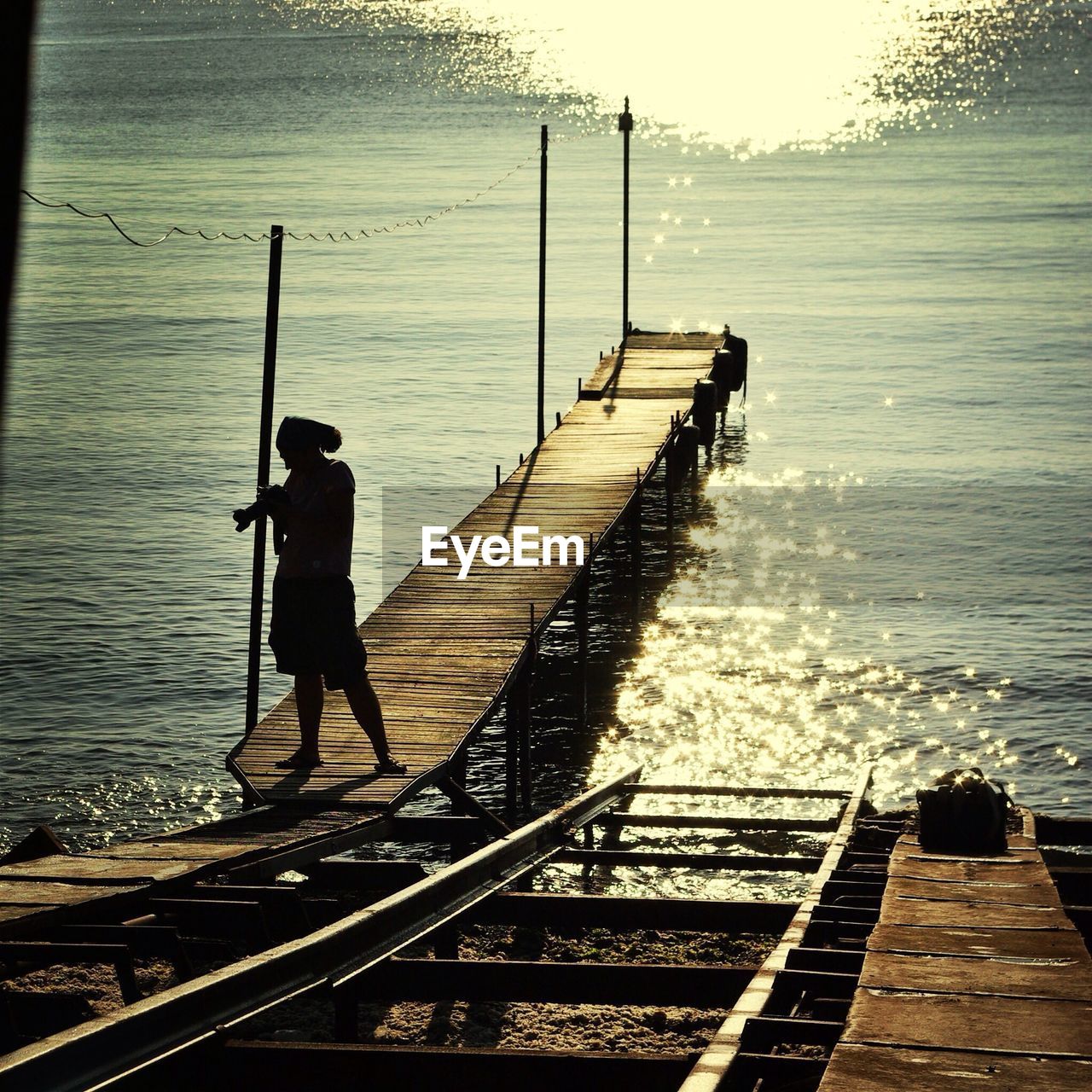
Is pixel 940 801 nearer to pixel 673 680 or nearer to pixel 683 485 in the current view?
pixel 673 680

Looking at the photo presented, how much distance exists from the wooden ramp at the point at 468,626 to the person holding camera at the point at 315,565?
0.86m

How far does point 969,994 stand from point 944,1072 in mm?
794

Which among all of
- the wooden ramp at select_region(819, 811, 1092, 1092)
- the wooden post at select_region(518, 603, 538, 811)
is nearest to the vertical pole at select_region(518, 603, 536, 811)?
Answer: the wooden post at select_region(518, 603, 538, 811)

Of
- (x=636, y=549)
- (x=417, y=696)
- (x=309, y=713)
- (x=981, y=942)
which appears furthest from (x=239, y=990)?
(x=636, y=549)

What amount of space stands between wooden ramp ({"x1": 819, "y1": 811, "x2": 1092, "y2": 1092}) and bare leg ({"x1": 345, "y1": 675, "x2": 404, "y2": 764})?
437cm

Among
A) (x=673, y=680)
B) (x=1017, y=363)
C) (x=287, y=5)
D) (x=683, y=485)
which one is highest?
(x=287, y=5)

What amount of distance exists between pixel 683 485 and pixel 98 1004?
22599mm

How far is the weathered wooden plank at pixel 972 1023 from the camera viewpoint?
401 centimetres

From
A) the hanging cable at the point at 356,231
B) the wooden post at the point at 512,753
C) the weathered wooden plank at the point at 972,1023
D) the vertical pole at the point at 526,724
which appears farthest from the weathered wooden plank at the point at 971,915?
the hanging cable at the point at 356,231

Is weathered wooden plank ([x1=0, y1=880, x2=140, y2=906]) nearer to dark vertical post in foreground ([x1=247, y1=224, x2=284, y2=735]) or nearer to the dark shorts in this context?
the dark shorts

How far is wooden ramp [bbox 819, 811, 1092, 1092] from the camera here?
12.4ft

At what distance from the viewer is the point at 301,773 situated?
34.9 feet

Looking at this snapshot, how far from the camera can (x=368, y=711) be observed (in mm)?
10273

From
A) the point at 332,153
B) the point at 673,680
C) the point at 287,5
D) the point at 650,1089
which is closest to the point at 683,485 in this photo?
the point at 673,680
